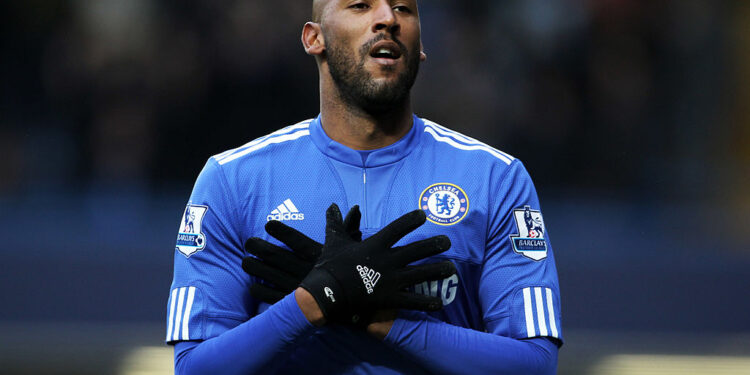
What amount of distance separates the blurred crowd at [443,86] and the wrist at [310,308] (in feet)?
17.0

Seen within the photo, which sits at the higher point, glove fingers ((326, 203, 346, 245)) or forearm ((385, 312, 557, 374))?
glove fingers ((326, 203, 346, 245))

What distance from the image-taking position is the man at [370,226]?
89.6 inches

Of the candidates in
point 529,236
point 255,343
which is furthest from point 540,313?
point 255,343

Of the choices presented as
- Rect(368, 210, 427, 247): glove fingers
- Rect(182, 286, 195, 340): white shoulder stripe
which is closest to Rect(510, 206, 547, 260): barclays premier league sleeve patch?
Rect(368, 210, 427, 247): glove fingers

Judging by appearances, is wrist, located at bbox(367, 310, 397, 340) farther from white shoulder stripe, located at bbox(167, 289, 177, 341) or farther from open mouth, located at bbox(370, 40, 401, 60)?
open mouth, located at bbox(370, 40, 401, 60)

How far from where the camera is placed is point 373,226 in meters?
2.46

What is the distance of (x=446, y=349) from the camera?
227cm

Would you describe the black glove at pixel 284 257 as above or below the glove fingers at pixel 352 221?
below

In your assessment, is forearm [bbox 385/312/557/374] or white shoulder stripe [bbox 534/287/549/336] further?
white shoulder stripe [bbox 534/287/549/336]

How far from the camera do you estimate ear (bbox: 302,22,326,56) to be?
8.79ft

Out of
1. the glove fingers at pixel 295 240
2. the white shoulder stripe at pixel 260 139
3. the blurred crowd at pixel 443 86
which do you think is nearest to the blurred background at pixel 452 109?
the blurred crowd at pixel 443 86

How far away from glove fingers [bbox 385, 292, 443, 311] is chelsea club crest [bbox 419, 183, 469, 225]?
295 mm

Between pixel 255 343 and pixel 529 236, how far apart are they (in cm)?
76

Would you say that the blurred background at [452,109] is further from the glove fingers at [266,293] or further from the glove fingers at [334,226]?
the glove fingers at [334,226]
